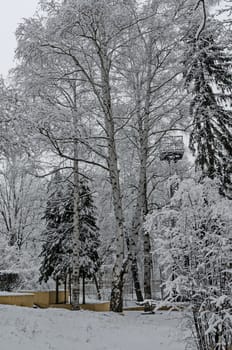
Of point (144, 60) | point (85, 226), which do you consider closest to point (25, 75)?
point (144, 60)

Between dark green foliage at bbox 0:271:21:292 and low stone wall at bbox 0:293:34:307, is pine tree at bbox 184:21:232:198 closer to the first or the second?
low stone wall at bbox 0:293:34:307

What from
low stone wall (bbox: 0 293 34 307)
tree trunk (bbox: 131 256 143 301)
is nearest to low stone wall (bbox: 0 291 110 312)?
low stone wall (bbox: 0 293 34 307)

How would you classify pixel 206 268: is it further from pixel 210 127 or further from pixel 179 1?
pixel 179 1

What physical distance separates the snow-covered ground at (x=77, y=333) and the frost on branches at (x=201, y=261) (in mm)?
485

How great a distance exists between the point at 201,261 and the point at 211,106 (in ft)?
26.5

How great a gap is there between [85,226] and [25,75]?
7088mm

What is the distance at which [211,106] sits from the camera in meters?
11.8

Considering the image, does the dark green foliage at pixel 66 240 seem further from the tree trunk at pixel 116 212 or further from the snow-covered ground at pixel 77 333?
Result: the snow-covered ground at pixel 77 333

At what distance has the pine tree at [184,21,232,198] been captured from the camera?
11406mm

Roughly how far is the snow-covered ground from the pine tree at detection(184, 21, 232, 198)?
5446mm

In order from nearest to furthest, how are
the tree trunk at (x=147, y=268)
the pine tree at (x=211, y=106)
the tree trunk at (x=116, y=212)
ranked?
the tree trunk at (x=116, y=212), the pine tree at (x=211, y=106), the tree trunk at (x=147, y=268)

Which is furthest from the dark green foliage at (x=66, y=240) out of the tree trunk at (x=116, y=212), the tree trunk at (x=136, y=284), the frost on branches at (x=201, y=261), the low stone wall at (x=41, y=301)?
the frost on branches at (x=201, y=261)

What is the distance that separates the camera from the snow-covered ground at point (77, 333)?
5.34 m

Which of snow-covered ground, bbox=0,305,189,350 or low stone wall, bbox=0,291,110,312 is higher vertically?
snow-covered ground, bbox=0,305,189,350
